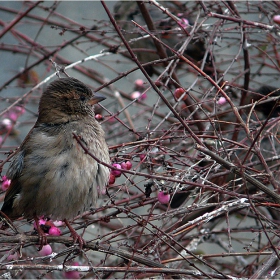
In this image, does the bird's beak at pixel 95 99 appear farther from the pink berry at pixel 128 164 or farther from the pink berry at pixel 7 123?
the pink berry at pixel 7 123

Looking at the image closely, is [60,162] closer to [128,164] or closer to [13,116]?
[128,164]

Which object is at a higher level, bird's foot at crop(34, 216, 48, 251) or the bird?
the bird

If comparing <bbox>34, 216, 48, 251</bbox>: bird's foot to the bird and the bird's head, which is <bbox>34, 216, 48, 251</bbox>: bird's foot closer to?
the bird

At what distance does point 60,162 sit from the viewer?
3602 millimetres

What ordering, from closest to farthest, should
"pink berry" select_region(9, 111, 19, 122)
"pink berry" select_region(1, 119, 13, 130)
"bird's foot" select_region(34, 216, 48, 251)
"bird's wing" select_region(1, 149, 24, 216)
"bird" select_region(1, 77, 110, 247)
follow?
"bird's foot" select_region(34, 216, 48, 251)
"bird" select_region(1, 77, 110, 247)
"bird's wing" select_region(1, 149, 24, 216)
"pink berry" select_region(1, 119, 13, 130)
"pink berry" select_region(9, 111, 19, 122)

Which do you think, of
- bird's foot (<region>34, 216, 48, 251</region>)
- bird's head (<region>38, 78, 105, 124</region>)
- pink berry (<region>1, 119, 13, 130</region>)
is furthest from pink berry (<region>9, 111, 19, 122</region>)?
bird's foot (<region>34, 216, 48, 251</region>)

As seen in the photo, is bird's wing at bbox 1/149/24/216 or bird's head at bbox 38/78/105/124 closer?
bird's wing at bbox 1/149/24/216

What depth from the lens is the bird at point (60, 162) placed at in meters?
3.61

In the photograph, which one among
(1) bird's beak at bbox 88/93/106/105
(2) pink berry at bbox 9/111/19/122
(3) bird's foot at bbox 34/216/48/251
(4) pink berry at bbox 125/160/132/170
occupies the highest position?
(1) bird's beak at bbox 88/93/106/105

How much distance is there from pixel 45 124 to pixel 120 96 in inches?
92.2

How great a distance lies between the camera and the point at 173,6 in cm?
571

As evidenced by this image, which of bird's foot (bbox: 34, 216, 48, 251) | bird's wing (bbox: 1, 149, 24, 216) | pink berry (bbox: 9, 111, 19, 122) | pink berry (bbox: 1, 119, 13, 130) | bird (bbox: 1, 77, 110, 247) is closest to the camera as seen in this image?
bird's foot (bbox: 34, 216, 48, 251)

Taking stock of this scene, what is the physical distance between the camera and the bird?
11.8 feet

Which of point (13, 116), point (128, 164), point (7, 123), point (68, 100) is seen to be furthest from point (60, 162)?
point (13, 116)
